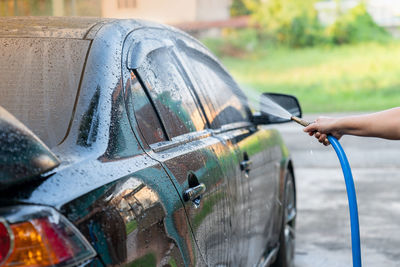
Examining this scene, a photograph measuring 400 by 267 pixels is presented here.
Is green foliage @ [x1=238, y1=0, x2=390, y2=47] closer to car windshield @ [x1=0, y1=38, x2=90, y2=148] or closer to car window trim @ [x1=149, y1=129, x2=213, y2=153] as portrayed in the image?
car window trim @ [x1=149, y1=129, x2=213, y2=153]

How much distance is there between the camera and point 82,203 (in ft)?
6.82

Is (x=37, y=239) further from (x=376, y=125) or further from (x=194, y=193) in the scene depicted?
(x=376, y=125)

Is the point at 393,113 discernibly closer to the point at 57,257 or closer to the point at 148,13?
the point at 57,257

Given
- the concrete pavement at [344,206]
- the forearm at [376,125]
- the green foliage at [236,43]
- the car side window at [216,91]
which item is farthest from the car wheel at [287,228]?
the green foliage at [236,43]

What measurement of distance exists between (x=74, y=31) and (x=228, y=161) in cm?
105

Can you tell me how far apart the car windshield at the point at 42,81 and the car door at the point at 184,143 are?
26 centimetres

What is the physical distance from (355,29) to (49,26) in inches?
1461

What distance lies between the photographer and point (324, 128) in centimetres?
324

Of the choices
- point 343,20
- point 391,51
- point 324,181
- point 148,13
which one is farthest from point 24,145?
point 148,13

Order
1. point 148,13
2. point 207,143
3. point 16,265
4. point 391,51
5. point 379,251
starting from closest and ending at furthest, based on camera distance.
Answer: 1. point 16,265
2. point 207,143
3. point 379,251
4. point 391,51
5. point 148,13

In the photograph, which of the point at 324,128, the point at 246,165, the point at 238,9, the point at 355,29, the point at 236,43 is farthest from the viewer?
the point at 238,9

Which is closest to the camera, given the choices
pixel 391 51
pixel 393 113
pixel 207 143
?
pixel 393 113

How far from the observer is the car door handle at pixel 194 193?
9.21 ft

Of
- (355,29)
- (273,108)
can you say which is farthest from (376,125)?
(355,29)
